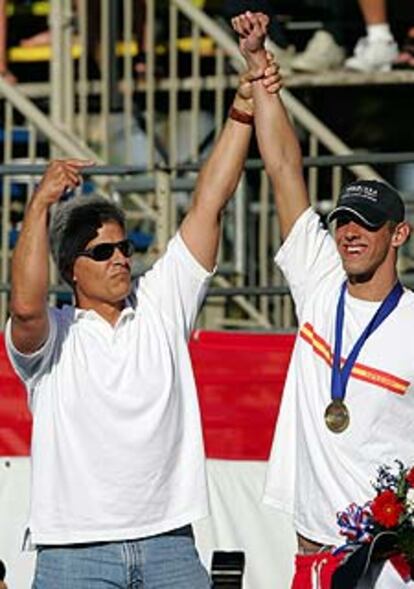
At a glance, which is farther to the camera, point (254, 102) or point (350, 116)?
point (350, 116)

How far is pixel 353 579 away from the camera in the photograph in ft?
19.8

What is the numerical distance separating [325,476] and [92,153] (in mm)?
6064

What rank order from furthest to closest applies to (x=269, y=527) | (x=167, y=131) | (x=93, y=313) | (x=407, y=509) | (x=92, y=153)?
(x=167, y=131) → (x=92, y=153) → (x=269, y=527) → (x=93, y=313) → (x=407, y=509)

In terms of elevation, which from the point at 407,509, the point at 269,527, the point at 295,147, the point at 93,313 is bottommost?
the point at 269,527

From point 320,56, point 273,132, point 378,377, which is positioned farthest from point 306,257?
point 320,56

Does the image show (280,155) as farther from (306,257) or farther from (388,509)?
(388,509)

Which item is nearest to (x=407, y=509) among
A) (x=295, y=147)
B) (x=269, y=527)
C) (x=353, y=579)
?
(x=353, y=579)

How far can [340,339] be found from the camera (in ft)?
20.4

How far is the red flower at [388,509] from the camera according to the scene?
231 inches

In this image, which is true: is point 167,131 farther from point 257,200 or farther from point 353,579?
point 353,579

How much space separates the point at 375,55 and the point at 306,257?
5894mm

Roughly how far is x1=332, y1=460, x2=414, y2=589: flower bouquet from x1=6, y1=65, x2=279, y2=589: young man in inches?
18.1

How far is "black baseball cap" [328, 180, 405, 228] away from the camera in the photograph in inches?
247

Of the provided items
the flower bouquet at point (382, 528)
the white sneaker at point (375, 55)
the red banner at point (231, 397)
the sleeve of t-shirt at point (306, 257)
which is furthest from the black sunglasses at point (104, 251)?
the white sneaker at point (375, 55)
